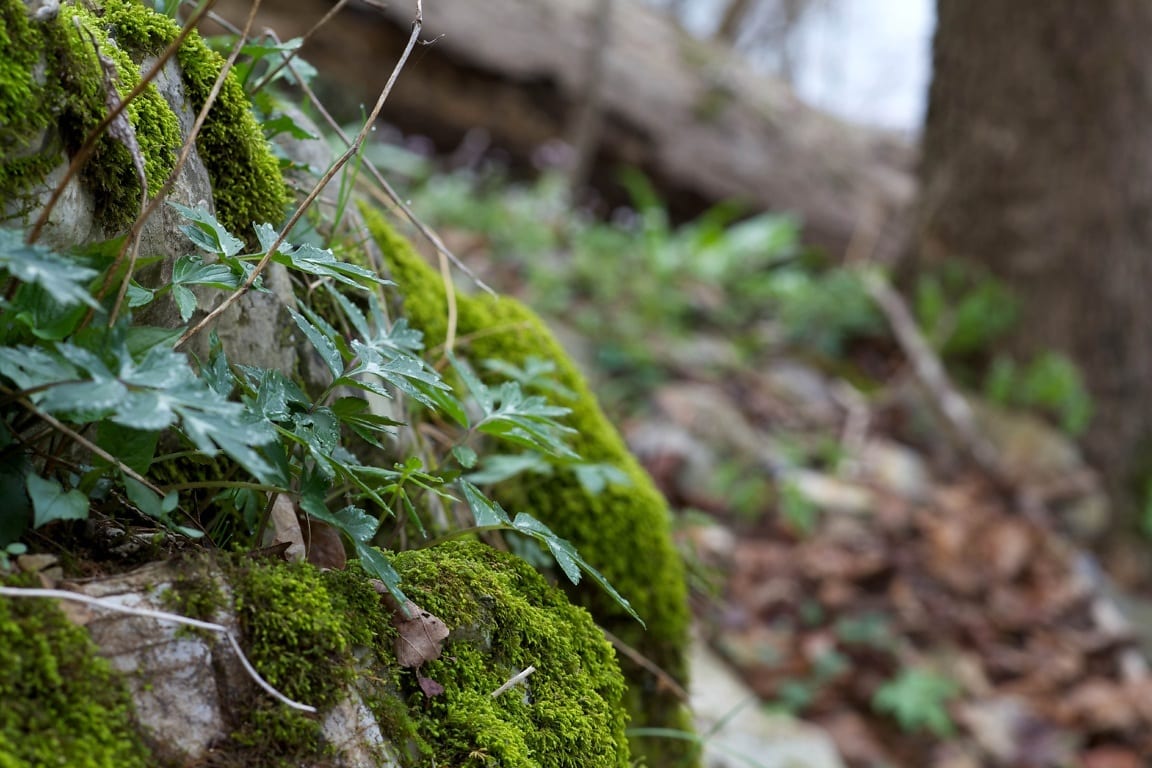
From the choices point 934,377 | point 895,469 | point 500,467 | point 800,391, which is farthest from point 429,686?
point 934,377

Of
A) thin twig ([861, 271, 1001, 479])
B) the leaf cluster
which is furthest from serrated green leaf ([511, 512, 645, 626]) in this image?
thin twig ([861, 271, 1001, 479])

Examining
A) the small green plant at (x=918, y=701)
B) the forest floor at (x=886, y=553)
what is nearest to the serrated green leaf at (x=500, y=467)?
the forest floor at (x=886, y=553)

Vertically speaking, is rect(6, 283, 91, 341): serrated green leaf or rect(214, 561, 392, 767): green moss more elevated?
rect(6, 283, 91, 341): serrated green leaf

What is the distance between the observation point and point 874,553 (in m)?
5.20

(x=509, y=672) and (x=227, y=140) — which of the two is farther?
(x=227, y=140)

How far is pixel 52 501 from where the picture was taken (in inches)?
36.2

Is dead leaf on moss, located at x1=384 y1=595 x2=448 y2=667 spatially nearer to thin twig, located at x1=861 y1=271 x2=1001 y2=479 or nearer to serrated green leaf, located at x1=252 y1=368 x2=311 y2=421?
serrated green leaf, located at x1=252 y1=368 x2=311 y2=421

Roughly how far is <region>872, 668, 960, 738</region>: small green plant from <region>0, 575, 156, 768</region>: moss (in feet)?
13.5

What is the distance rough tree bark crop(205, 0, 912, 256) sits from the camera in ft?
24.1

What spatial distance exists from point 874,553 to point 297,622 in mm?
4652

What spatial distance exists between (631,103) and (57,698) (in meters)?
7.74

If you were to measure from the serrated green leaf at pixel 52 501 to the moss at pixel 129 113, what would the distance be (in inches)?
13.4

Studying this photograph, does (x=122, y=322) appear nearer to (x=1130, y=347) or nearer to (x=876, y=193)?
(x=1130, y=347)

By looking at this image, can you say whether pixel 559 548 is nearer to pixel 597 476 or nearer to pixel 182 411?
pixel 182 411
